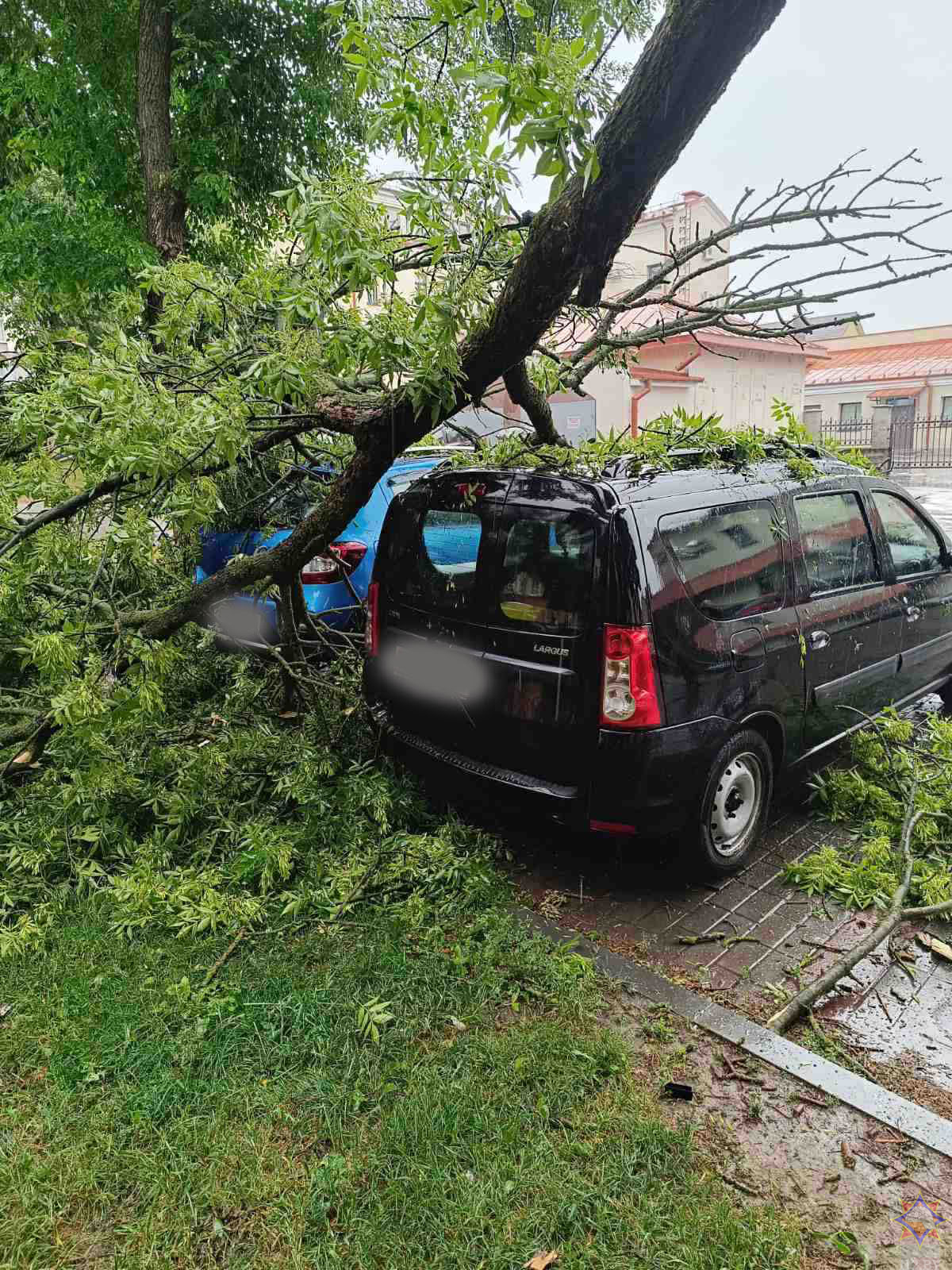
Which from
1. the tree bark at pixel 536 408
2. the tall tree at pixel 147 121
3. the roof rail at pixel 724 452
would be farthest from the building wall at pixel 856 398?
the tree bark at pixel 536 408

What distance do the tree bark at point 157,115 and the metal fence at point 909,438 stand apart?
25642mm

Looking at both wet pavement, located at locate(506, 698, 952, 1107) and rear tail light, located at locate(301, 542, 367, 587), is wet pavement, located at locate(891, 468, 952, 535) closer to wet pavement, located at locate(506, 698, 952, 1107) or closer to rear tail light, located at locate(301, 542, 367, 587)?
rear tail light, located at locate(301, 542, 367, 587)

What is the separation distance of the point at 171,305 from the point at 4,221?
18.8 feet

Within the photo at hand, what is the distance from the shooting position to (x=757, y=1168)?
2.43 metres

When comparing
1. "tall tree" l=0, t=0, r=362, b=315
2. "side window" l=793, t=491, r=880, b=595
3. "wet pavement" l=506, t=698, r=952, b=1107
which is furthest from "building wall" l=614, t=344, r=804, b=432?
"wet pavement" l=506, t=698, r=952, b=1107

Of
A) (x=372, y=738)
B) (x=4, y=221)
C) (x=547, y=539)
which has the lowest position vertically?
(x=372, y=738)

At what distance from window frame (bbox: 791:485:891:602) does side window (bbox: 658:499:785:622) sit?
174mm

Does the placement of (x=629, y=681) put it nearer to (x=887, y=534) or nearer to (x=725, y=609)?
(x=725, y=609)

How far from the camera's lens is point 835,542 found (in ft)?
14.9

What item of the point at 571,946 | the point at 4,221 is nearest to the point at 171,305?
the point at 571,946

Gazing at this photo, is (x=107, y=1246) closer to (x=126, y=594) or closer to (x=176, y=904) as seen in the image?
(x=176, y=904)

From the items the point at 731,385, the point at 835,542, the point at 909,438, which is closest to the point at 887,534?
the point at 835,542

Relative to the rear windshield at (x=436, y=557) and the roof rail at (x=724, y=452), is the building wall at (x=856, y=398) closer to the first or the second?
the roof rail at (x=724, y=452)

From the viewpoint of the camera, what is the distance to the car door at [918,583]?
16.4 ft
